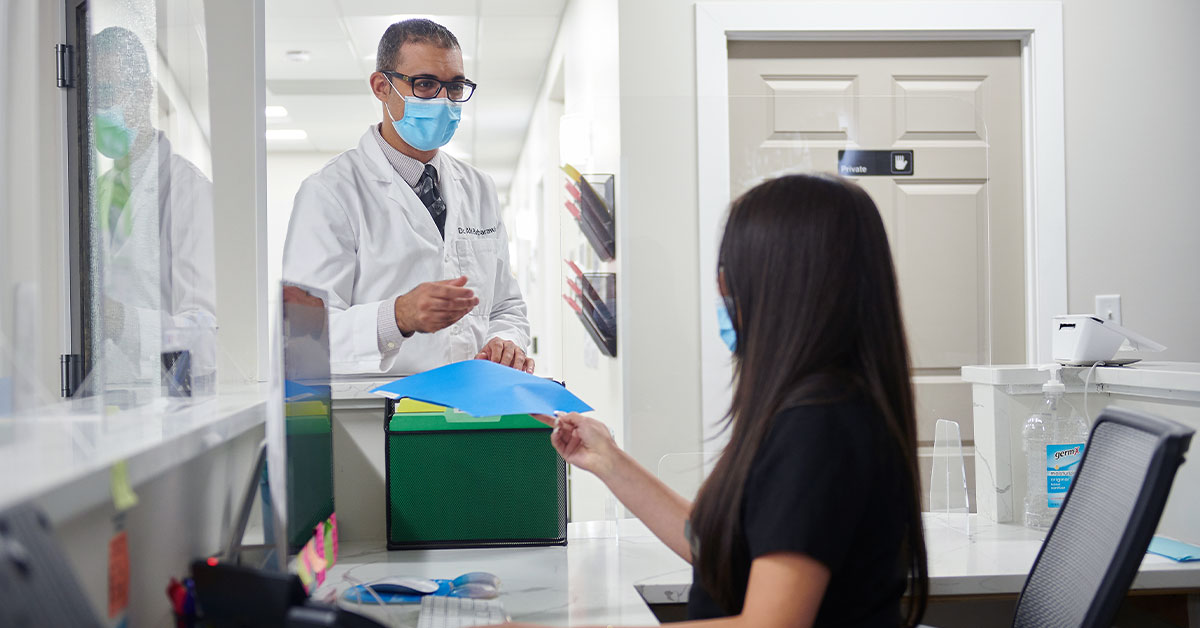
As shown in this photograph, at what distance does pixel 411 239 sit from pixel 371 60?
10.2 ft

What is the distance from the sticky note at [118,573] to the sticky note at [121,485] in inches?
3.2

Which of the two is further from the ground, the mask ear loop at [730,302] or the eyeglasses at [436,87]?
the eyeglasses at [436,87]

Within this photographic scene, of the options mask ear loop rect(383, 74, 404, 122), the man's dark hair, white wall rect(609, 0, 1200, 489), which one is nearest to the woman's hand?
mask ear loop rect(383, 74, 404, 122)

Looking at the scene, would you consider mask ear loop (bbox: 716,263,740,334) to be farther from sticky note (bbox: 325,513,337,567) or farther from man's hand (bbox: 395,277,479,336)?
man's hand (bbox: 395,277,479,336)

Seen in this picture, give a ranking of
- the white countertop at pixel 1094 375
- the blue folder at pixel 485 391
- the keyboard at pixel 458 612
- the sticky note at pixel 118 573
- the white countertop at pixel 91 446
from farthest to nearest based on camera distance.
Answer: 1. the white countertop at pixel 1094 375
2. the blue folder at pixel 485 391
3. the keyboard at pixel 458 612
4. the sticky note at pixel 118 573
5. the white countertop at pixel 91 446

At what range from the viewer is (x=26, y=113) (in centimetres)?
183

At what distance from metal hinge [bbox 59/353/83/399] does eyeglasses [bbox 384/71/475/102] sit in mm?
→ 906

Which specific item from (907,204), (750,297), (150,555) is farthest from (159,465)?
(907,204)

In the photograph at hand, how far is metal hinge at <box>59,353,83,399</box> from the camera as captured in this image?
1835mm

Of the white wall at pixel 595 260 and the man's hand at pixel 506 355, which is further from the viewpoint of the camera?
the white wall at pixel 595 260

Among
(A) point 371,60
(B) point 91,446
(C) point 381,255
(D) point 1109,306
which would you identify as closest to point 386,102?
(C) point 381,255

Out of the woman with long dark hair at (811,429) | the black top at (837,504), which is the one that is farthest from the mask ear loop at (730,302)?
the black top at (837,504)

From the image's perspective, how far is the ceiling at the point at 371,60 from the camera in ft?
12.3

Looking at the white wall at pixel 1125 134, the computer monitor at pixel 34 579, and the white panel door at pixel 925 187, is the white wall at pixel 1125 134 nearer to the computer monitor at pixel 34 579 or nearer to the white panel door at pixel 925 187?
the white panel door at pixel 925 187
